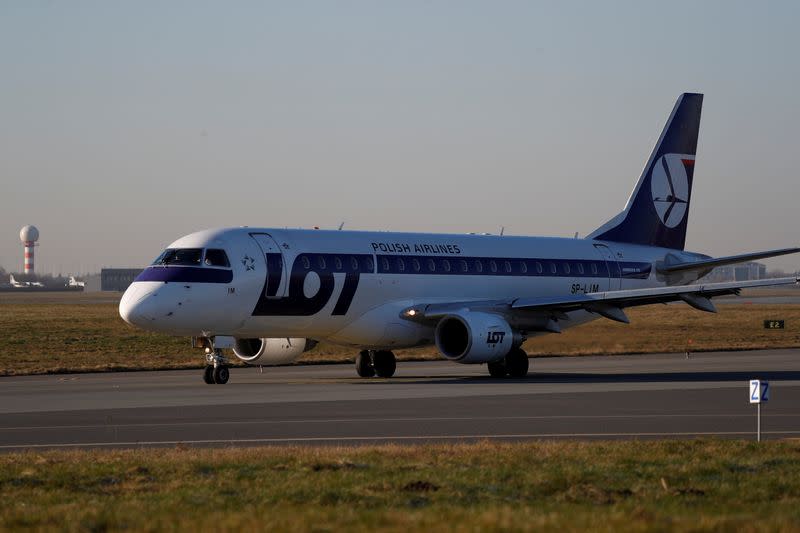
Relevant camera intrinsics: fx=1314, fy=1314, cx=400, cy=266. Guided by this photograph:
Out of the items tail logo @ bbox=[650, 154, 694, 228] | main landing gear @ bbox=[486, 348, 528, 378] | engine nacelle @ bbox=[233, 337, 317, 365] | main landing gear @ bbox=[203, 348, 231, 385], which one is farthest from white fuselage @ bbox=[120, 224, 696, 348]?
tail logo @ bbox=[650, 154, 694, 228]

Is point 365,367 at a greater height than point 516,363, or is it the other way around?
point 516,363

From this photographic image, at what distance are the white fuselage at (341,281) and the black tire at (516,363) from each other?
241 cm

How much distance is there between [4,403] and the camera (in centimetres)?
2784

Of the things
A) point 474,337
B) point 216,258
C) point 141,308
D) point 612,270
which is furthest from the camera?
point 612,270

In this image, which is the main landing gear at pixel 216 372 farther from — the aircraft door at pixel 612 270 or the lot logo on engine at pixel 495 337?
the aircraft door at pixel 612 270

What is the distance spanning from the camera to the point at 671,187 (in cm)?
4625

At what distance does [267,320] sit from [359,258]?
362cm

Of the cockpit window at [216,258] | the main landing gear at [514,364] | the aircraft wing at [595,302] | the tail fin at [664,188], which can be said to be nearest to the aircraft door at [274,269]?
the cockpit window at [216,258]

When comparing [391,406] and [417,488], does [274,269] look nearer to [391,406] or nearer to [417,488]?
[391,406]

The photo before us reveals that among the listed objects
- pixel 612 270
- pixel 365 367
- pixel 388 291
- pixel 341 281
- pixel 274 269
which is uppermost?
pixel 612 270

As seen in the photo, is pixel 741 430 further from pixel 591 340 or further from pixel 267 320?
pixel 591 340

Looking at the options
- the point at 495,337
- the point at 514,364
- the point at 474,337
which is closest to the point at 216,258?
the point at 474,337

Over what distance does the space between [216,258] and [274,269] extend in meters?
1.58

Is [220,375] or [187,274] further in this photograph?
[220,375]
